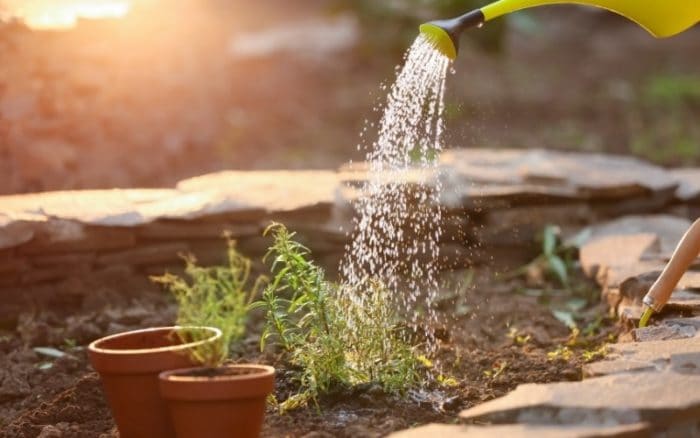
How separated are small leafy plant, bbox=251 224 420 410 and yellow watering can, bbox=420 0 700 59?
857 mm

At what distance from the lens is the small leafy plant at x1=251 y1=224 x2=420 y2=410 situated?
3.46 meters

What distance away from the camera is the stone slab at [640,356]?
319 cm

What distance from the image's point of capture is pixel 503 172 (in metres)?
6.07

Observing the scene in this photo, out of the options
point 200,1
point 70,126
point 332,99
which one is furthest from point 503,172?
point 200,1

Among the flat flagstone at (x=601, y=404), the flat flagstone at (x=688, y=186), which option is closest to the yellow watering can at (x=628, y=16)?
the flat flagstone at (x=601, y=404)

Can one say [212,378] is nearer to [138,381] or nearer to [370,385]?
[138,381]

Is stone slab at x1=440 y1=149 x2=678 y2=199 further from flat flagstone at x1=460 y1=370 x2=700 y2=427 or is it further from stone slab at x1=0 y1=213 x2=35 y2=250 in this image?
flat flagstone at x1=460 y1=370 x2=700 y2=427

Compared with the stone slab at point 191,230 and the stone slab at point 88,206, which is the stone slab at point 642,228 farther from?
the stone slab at point 88,206

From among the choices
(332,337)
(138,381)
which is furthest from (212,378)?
(332,337)

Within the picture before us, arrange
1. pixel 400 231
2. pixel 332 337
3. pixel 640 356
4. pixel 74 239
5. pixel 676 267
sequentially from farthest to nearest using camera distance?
1. pixel 400 231
2. pixel 74 239
3. pixel 676 267
4. pixel 332 337
5. pixel 640 356

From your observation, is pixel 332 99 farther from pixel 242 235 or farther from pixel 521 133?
pixel 242 235

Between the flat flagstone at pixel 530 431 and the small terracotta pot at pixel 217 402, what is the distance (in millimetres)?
387

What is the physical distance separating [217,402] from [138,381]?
0.35m

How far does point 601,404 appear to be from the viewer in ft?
9.27
